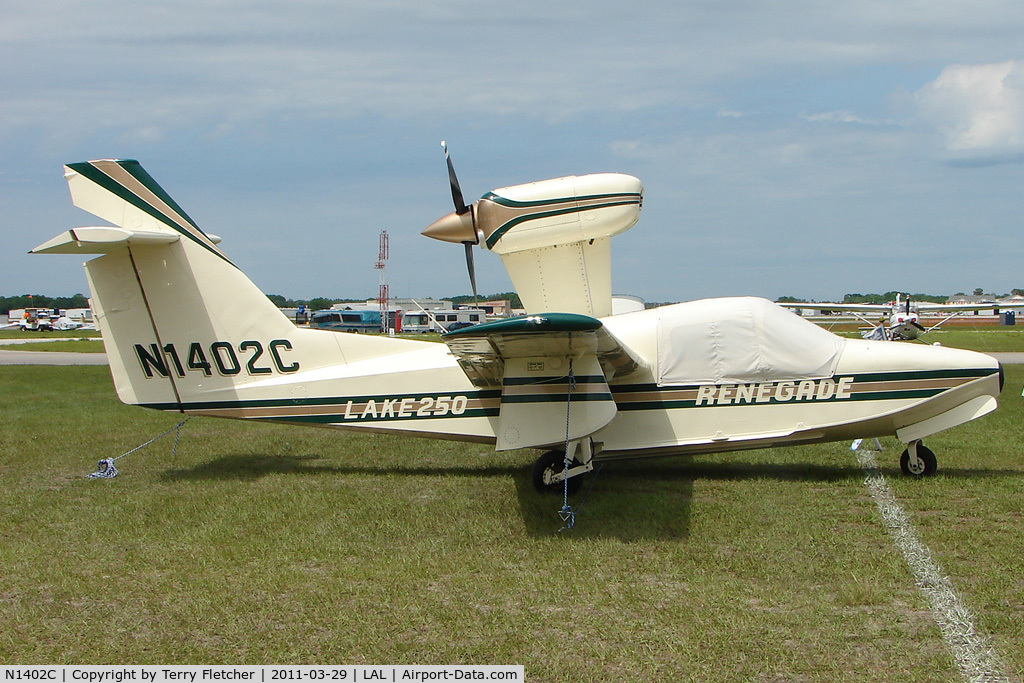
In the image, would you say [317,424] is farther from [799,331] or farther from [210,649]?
[799,331]

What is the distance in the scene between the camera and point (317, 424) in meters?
8.91

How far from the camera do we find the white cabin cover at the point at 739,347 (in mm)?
8211

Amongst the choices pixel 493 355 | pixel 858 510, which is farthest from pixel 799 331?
pixel 493 355

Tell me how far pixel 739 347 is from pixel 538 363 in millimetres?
2250

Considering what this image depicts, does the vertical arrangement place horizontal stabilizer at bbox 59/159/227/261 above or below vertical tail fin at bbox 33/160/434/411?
above

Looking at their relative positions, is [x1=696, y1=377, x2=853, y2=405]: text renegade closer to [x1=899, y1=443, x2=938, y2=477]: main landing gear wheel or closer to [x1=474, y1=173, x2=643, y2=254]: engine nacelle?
[x1=899, y1=443, x2=938, y2=477]: main landing gear wheel

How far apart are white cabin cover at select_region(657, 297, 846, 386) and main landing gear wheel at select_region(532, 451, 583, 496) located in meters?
1.36

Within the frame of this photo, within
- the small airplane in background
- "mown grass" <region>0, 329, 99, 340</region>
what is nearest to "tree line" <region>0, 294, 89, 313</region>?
"mown grass" <region>0, 329, 99, 340</region>

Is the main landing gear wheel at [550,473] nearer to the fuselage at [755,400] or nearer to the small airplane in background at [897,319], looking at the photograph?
the fuselage at [755,400]

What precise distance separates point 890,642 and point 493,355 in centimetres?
400

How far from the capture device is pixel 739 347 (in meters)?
8.23

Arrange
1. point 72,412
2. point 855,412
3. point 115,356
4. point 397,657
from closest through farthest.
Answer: point 397,657 < point 855,412 < point 115,356 < point 72,412

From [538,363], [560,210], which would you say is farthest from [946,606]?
[560,210]

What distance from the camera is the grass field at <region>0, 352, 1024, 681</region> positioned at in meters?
4.43
